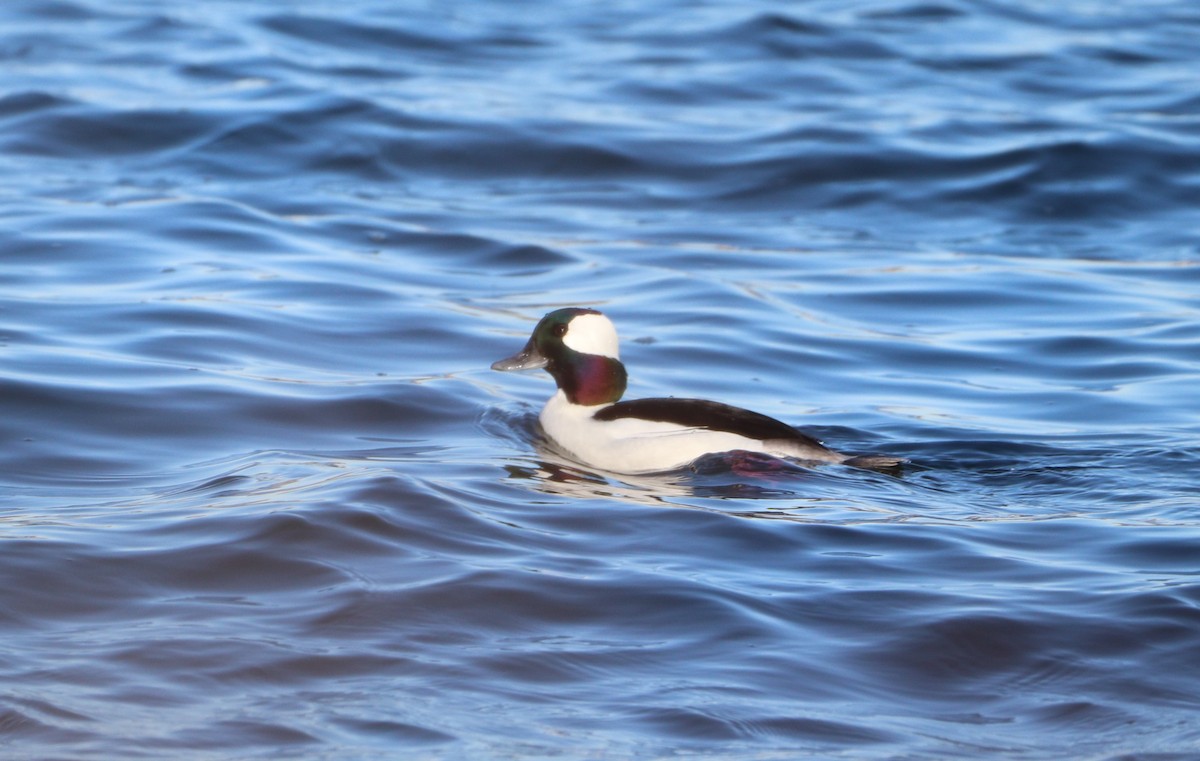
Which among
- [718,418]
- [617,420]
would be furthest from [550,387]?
[718,418]

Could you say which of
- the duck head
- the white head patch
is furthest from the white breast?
the white head patch

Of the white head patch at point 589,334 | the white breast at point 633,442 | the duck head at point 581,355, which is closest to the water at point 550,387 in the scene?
the white breast at point 633,442

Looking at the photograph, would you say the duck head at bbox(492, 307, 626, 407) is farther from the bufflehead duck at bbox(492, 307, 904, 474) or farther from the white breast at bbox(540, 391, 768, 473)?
the white breast at bbox(540, 391, 768, 473)

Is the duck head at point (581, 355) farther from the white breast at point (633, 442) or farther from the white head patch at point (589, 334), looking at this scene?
the white breast at point (633, 442)

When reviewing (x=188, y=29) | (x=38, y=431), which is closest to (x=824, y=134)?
(x=188, y=29)

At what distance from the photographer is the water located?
419cm

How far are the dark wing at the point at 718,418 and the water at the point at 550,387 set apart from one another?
0.56 feet

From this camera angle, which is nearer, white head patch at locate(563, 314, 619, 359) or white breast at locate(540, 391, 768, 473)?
white breast at locate(540, 391, 768, 473)

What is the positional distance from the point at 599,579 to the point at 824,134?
33.3 feet

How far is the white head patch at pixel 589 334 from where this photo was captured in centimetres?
729

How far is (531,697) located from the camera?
163 inches

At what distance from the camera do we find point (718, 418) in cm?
648

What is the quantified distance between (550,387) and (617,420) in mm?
1555

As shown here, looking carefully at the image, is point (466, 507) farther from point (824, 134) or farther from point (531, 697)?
point (824, 134)
